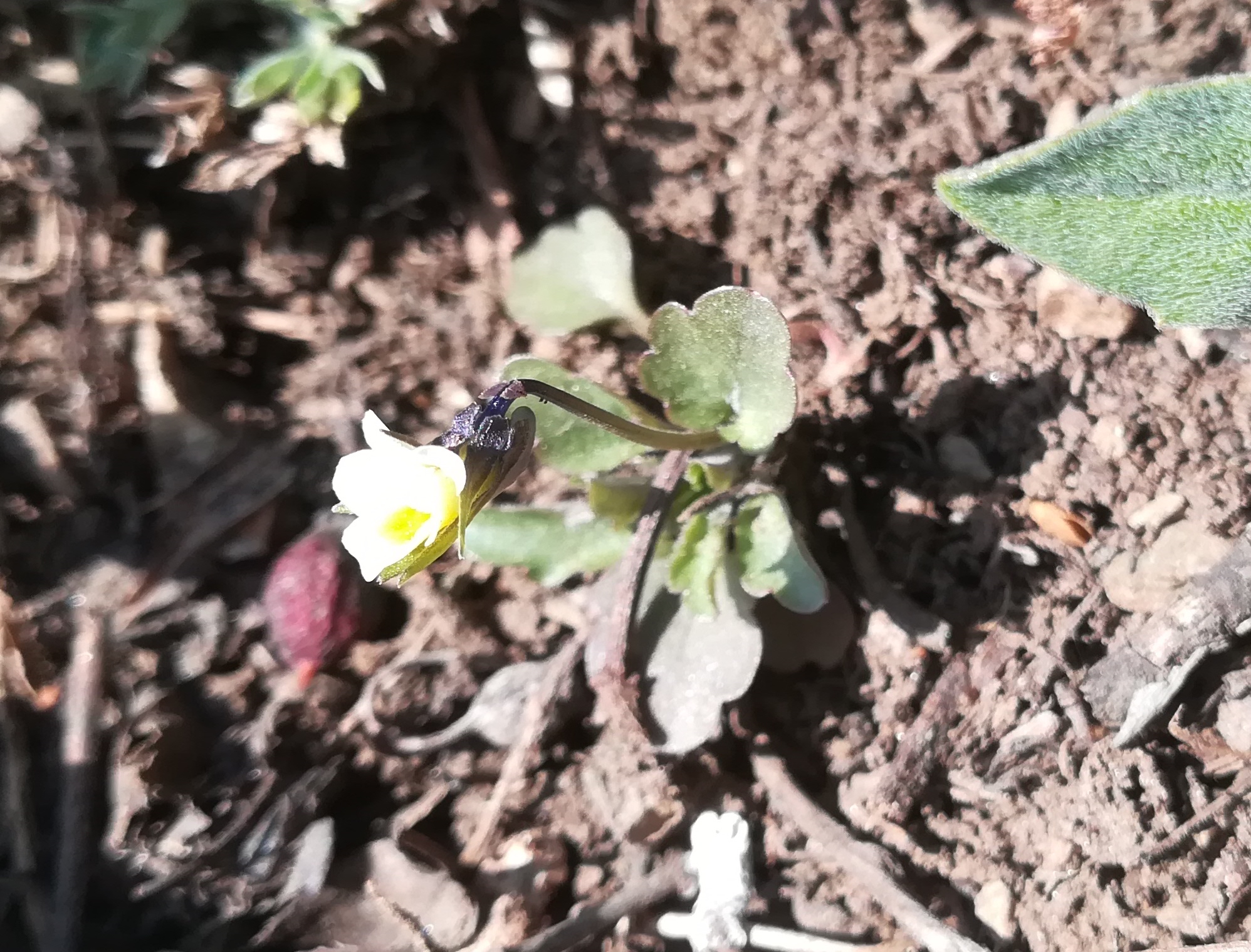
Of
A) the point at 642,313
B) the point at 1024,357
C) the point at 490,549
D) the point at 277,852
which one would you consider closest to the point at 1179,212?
the point at 1024,357

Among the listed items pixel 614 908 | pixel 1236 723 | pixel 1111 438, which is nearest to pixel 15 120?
pixel 614 908

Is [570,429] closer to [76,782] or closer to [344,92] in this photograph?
[344,92]

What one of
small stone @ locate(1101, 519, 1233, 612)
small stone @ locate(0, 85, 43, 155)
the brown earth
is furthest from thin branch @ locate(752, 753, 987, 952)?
small stone @ locate(0, 85, 43, 155)

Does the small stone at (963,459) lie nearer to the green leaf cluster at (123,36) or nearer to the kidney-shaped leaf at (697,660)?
the kidney-shaped leaf at (697,660)

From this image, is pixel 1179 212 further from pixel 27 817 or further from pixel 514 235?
pixel 27 817

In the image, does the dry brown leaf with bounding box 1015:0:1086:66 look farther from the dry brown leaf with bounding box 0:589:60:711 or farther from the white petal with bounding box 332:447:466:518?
the dry brown leaf with bounding box 0:589:60:711
